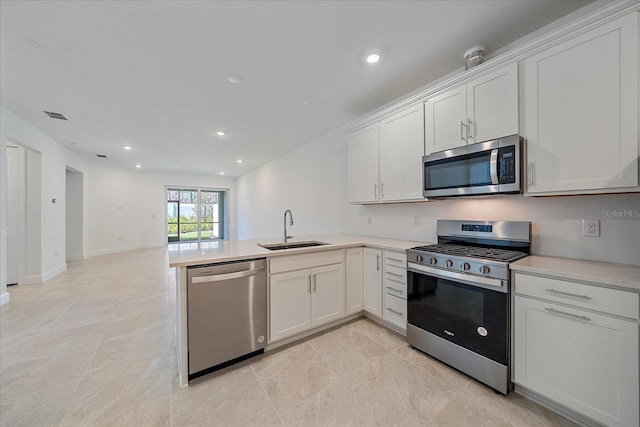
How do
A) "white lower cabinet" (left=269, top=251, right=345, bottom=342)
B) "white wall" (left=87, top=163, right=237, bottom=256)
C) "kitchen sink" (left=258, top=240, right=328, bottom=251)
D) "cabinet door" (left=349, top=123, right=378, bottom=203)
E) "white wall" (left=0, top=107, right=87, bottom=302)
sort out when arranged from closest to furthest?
"white lower cabinet" (left=269, top=251, right=345, bottom=342) → "kitchen sink" (left=258, top=240, right=328, bottom=251) → "cabinet door" (left=349, top=123, right=378, bottom=203) → "white wall" (left=0, top=107, right=87, bottom=302) → "white wall" (left=87, top=163, right=237, bottom=256)

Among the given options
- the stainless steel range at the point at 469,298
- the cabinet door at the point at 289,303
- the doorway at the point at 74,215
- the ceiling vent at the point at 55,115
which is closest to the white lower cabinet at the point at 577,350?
the stainless steel range at the point at 469,298

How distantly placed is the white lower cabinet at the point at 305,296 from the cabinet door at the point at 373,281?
0.29 m

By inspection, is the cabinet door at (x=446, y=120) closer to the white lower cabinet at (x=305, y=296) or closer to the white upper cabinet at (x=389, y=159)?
the white upper cabinet at (x=389, y=159)

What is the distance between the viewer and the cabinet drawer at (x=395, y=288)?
2.26 metres

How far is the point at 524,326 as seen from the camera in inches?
59.7

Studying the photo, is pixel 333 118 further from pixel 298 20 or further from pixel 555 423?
pixel 555 423

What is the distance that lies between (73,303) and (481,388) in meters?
4.84

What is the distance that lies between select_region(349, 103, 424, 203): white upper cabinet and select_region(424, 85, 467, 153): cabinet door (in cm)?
8

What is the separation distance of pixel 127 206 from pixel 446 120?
916cm

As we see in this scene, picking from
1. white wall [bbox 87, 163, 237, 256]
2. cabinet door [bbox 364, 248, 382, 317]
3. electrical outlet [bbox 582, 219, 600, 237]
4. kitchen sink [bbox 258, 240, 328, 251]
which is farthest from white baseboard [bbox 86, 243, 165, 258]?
electrical outlet [bbox 582, 219, 600, 237]

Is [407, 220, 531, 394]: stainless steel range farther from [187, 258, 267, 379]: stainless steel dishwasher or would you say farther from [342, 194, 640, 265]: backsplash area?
[187, 258, 267, 379]: stainless steel dishwasher

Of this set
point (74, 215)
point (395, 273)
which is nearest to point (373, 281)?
point (395, 273)

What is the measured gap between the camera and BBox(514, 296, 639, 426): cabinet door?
1191mm

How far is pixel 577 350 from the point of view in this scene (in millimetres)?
1328
